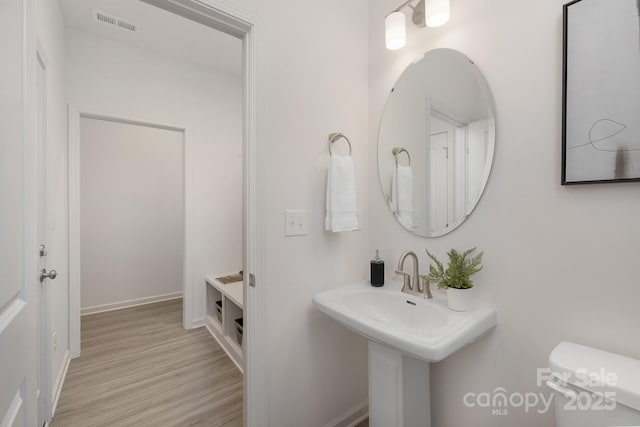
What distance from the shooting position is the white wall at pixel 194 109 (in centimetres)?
228

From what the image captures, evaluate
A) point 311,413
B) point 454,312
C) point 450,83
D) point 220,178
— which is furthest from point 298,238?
point 220,178

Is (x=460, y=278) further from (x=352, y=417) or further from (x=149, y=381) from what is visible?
(x=149, y=381)

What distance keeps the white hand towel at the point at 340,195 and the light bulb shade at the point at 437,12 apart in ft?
2.27

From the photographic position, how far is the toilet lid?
2.26 feet

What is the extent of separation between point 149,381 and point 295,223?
173 cm

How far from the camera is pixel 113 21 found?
2.15 metres

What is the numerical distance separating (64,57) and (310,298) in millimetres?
2633

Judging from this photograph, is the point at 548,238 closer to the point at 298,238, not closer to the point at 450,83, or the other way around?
the point at 450,83

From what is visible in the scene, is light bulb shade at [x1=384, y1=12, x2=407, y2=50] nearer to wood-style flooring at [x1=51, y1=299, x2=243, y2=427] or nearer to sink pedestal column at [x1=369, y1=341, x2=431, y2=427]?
sink pedestal column at [x1=369, y1=341, x2=431, y2=427]

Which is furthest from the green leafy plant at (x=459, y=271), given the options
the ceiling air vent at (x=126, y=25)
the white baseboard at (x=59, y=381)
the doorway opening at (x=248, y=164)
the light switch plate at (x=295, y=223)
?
the ceiling air vent at (x=126, y=25)

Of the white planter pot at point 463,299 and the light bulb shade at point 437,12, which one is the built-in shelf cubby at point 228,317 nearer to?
the white planter pot at point 463,299

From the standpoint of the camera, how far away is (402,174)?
58.5 inches

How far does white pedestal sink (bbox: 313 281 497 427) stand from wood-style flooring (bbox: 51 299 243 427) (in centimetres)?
102

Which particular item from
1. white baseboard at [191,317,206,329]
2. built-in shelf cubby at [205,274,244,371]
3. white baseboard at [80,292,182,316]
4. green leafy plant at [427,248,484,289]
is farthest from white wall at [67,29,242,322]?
green leafy plant at [427,248,484,289]
